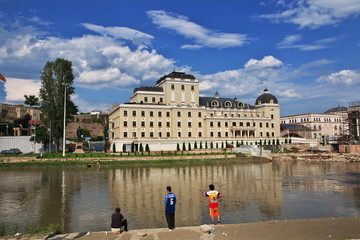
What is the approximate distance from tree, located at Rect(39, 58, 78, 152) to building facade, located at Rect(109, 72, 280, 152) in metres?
14.2

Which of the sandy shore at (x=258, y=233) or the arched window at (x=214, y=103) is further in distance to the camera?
the arched window at (x=214, y=103)

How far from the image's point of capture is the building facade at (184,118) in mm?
74562

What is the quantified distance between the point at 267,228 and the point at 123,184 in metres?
20.3

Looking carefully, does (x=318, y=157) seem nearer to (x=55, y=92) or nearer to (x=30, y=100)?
(x=55, y=92)

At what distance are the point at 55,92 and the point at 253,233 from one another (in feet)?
197

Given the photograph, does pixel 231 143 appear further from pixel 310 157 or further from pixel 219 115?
pixel 310 157

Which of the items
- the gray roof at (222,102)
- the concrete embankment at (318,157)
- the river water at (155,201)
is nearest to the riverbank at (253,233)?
the river water at (155,201)

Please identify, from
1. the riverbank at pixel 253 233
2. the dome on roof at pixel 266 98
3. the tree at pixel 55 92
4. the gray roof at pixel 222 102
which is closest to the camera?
the riverbank at pixel 253 233

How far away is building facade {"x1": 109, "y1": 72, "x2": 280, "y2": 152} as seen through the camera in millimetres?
74562

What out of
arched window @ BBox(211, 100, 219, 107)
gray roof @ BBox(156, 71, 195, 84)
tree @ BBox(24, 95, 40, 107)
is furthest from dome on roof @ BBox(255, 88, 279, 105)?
tree @ BBox(24, 95, 40, 107)

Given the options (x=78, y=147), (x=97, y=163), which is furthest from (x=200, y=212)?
(x=78, y=147)

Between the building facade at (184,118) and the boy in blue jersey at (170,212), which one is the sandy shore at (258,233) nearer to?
the boy in blue jersey at (170,212)

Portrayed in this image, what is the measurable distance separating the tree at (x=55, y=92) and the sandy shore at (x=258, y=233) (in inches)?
2173

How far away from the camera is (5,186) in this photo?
95.6ft
